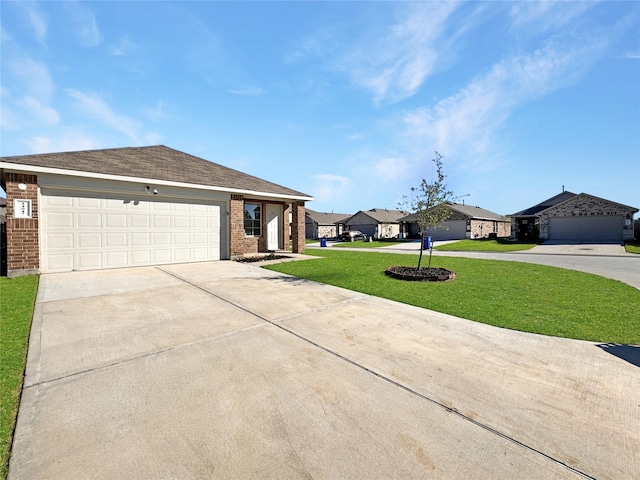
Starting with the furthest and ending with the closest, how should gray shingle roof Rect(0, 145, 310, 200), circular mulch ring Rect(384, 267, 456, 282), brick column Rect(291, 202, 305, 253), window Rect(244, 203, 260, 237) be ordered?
brick column Rect(291, 202, 305, 253)
window Rect(244, 203, 260, 237)
gray shingle roof Rect(0, 145, 310, 200)
circular mulch ring Rect(384, 267, 456, 282)

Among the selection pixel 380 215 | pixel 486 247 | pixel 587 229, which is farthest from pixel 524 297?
pixel 380 215

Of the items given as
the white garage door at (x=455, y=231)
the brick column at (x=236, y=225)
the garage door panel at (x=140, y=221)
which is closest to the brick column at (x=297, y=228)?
the brick column at (x=236, y=225)

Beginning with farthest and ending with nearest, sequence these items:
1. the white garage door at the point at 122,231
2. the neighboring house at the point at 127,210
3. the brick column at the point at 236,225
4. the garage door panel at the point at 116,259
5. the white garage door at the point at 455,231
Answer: the white garage door at the point at 455,231 → the brick column at the point at 236,225 → the garage door panel at the point at 116,259 → the white garage door at the point at 122,231 → the neighboring house at the point at 127,210

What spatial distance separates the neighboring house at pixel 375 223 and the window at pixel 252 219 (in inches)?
1193

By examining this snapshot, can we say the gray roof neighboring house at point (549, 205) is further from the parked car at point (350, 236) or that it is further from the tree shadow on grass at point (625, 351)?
the tree shadow on grass at point (625, 351)

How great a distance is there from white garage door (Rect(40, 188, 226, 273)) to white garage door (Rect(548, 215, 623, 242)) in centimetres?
3162

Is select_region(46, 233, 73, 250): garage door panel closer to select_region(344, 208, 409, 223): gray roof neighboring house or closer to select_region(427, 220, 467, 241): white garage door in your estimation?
select_region(427, 220, 467, 241): white garage door

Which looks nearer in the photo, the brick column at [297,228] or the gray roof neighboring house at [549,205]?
the brick column at [297,228]

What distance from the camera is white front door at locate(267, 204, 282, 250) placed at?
15.5 metres

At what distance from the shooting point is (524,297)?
6.75 meters

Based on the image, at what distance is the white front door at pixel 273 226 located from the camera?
15.5 meters

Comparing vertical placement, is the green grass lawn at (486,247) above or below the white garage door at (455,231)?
below

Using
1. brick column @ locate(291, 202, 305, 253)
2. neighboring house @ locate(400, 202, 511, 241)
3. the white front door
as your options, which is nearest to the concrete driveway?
brick column @ locate(291, 202, 305, 253)

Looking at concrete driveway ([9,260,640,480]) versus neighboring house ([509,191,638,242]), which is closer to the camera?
concrete driveway ([9,260,640,480])
